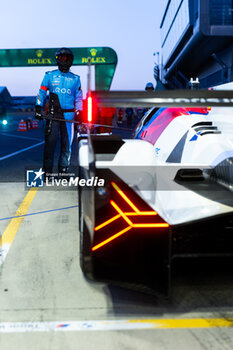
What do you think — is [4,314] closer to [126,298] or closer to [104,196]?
[126,298]

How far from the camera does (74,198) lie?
500cm

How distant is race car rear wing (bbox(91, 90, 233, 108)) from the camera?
81.7 inches

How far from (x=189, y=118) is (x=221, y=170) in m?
1.26

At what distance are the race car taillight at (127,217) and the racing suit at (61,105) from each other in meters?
4.34

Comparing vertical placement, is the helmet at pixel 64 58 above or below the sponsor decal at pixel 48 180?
above

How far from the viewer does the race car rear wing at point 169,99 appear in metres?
2.08

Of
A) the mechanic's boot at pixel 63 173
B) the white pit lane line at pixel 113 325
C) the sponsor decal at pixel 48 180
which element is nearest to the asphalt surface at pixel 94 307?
the white pit lane line at pixel 113 325

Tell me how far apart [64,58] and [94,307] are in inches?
174

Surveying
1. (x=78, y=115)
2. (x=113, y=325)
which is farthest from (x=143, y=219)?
(x=78, y=115)

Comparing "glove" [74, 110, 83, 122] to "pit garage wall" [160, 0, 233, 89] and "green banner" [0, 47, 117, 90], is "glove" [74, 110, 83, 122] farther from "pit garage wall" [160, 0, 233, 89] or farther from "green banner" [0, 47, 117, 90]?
"pit garage wall" [160, 0, 233, 89]

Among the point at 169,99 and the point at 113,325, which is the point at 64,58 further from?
the point at 113,325

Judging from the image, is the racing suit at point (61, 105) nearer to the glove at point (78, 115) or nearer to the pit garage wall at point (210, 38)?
the glove at point (78, 115)

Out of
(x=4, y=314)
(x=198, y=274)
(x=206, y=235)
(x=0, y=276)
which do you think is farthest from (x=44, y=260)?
(x=206, y=235)

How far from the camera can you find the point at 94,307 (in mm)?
2236
